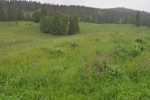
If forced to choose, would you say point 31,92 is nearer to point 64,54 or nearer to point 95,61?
point 95,61

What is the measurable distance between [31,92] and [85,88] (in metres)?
1.92

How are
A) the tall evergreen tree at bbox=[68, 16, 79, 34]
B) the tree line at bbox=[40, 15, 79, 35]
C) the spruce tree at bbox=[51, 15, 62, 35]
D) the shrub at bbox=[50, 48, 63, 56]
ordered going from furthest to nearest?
the tall evergreen tree at bbox=[68, 16, 79, 34] < the tree line at bbox=[40, 15, 79, 35] < the spruce tree at bbox=[51, 15, 62, 35] < the shrub at bbox=[50, 48, 63, 56]

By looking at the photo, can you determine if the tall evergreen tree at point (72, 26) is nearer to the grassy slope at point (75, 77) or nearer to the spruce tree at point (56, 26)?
the spruce tree at point (56, 26)

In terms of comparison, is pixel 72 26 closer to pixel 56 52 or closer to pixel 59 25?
pixel 59 25

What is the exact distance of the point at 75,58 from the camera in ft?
45.8

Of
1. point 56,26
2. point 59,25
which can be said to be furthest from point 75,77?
point 56,26

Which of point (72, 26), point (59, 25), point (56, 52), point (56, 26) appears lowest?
point (72, 26)

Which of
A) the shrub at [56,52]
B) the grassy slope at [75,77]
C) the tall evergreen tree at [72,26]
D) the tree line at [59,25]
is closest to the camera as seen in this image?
the grassy slope at [75,77]

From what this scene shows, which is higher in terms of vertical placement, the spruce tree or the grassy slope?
the grassy slope

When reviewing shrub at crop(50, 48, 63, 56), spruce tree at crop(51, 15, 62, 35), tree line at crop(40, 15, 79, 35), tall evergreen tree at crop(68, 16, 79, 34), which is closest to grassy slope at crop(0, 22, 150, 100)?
shrub at crop(50, 48, 63, 56)

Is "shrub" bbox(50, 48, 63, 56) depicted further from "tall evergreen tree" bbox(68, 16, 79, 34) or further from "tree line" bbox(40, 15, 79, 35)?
"tall evergreen tree" bbox(68, 16, 79, 34)

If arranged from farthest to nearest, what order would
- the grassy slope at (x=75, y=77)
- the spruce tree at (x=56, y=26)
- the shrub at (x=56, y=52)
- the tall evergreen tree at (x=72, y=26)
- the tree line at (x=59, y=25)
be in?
the tall evergreen tree at (x=72, y=26) < the tree line at (x=59, y=25) < the spruce tree at (x=56, y=26) < the shrub at (x=56, y=52) < the grassy slope at (x=75, y=77)

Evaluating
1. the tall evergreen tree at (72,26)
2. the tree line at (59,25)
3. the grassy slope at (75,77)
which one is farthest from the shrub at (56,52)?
the tall evergreen tree at (72,26)

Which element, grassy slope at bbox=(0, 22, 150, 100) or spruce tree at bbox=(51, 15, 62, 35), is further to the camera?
spruce tree at bbox=(51, 15, 62, 35)
